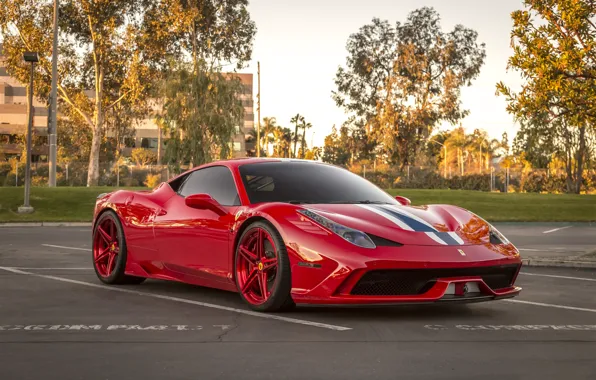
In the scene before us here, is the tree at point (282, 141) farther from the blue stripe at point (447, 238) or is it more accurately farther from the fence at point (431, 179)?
the blue stripe at point (447, 238)

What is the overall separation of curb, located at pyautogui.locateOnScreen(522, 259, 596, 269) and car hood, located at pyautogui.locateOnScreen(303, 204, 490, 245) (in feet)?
16.2

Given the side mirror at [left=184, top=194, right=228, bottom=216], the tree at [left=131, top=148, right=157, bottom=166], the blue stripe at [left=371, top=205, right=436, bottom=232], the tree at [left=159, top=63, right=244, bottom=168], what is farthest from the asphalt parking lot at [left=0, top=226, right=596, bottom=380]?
the tree at [left=131, top=148, right=157, bottom=166]

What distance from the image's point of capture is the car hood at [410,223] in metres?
7.45

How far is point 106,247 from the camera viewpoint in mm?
10281

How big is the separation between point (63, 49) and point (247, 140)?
93.9 metres

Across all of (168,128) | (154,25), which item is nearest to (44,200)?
(168,128)

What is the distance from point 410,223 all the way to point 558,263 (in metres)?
5.87

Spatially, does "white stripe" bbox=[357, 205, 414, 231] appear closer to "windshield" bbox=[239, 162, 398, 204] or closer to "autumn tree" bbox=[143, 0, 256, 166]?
"windshield" bbox=[239, 162, 398, 204]

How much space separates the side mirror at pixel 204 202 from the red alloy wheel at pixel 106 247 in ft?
5.90

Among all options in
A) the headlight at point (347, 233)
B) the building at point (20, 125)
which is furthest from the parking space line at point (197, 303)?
the building at point (20, 125)

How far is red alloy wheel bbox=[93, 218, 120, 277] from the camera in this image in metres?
10.1

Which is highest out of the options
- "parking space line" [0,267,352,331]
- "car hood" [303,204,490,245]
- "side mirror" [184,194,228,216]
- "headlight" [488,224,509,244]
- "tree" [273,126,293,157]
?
"tree" [273,126,293,157]

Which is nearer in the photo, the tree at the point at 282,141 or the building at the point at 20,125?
the building at the point at 20,125

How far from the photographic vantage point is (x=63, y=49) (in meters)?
53.8
